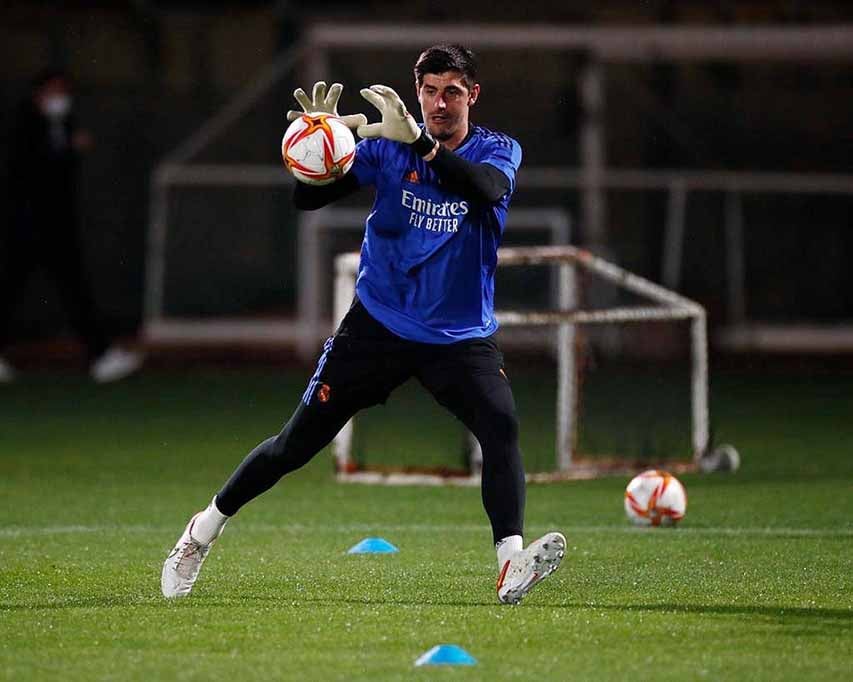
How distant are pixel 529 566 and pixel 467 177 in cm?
147

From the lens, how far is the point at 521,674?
19.0 feet

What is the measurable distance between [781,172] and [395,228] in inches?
608

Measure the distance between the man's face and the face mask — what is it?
35.1 ft

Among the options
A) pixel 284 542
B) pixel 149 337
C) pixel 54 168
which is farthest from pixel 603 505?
pixel 149 337

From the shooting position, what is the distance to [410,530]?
Result: 9.52 m

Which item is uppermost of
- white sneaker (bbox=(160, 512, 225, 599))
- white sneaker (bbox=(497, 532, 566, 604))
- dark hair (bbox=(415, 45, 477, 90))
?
dark hair (bbox=(415, 45, 477, 90))

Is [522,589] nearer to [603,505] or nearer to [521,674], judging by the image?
[521,674]

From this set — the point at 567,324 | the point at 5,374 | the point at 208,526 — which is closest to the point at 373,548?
the point at 208,526

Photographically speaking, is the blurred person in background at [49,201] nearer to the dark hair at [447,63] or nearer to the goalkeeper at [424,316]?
the goalkeeper at [424,316]

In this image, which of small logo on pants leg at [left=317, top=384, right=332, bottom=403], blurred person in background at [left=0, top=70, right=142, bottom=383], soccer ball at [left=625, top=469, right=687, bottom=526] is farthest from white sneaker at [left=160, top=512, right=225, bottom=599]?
blurred person in background at [left=0, top=70, right=142, bottom=383]

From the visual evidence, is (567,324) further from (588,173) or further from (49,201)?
(588,173)

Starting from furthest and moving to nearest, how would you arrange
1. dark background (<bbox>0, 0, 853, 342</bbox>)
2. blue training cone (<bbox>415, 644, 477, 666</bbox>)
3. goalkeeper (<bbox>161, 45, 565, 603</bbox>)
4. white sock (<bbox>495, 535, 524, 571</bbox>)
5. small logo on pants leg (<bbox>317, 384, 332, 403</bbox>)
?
dark background (<bbox>0, 0, 853, 342</bbox>) < small logo on pants leg (<bbox>317, 384, 332, 403</bbox>) < goalkeeper (<bbox>161, 45, 565, 603</bbox>) < white sock (<bbox>495, 535, 524, 571</bbox>) < blue training cone (<bbox>415, 644, 477, 666</bbox>)

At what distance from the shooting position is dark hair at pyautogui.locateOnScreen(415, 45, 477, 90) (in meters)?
7.12

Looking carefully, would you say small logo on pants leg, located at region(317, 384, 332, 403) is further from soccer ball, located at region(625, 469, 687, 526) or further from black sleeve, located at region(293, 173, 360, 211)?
soccer ball, located at region(625, 469, 687, 526)
